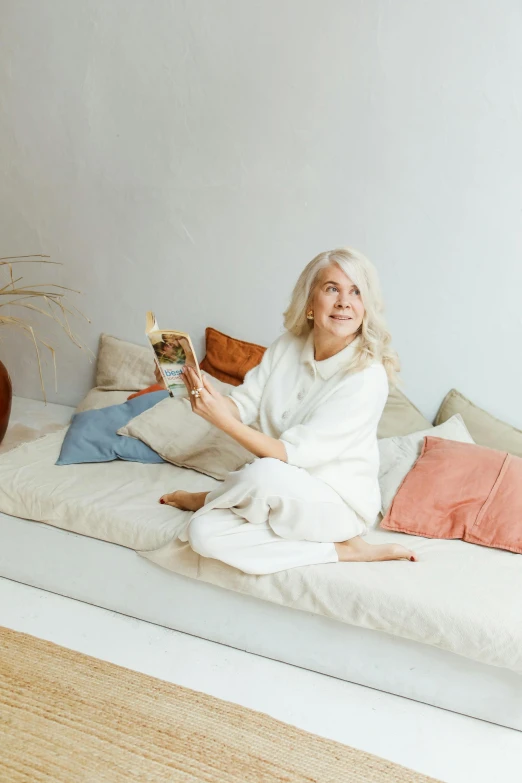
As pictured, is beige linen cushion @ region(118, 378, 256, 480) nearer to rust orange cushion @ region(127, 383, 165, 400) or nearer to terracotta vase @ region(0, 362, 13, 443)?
rust orange cushion @ region(127, 383, 165, 400)

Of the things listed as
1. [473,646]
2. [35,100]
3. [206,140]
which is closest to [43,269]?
[35,100]

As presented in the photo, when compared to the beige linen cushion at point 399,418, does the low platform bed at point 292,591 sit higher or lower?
lower

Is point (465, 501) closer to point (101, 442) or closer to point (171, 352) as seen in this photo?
point (171, 352)

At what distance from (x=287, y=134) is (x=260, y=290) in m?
0.62

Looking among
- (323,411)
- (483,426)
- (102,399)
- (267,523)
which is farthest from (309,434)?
(102,399)

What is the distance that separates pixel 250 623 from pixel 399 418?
1.07 meters

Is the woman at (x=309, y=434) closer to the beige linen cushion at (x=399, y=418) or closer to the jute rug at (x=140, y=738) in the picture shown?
the jute rug at (x=140, y=738)

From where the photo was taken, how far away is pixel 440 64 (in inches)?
102

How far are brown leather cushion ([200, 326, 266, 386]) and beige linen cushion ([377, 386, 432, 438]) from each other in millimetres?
545

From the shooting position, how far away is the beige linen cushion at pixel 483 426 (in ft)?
8.61

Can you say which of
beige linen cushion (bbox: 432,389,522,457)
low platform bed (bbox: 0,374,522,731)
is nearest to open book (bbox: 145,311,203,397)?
low platform bed (bbox: 0,374,522,731)

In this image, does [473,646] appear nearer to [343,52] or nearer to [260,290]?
[260,290]

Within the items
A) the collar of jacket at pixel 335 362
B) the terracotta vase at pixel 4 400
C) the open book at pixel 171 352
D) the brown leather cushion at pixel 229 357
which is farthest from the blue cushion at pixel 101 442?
the collar of jacket at pixel 335 362

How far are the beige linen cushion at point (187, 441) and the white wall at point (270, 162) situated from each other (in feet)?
2.00
